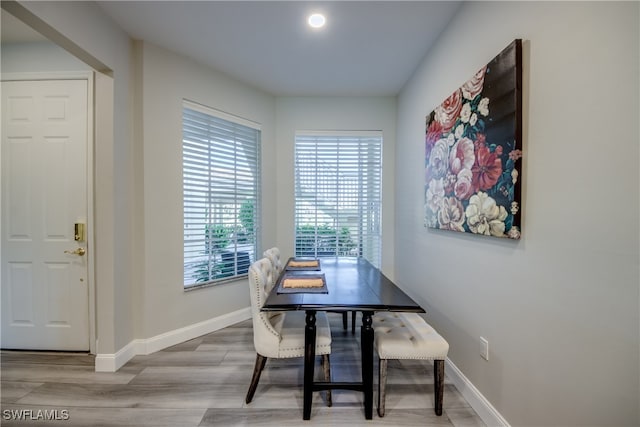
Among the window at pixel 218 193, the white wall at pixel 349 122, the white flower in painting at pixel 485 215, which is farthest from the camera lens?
the white wall at pixel 349 122

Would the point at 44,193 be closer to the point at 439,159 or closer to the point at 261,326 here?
the point at 261,326

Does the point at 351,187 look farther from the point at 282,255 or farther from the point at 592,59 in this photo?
the point at 592,59

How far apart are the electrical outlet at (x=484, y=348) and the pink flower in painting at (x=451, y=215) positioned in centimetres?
68

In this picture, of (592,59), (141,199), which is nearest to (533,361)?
(592,59)

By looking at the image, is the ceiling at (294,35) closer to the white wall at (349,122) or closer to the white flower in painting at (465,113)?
the white wall at (349,122)

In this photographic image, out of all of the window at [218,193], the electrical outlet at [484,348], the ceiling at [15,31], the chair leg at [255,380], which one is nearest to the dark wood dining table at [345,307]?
the chair leg at [255,380]

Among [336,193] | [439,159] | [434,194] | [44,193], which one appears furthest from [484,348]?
[44,193]

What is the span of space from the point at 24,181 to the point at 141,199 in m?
0.99

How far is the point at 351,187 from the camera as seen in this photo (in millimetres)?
3574

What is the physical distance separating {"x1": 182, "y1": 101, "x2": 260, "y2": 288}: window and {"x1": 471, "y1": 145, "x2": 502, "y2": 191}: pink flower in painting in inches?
95.4

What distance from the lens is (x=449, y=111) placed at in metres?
1.94

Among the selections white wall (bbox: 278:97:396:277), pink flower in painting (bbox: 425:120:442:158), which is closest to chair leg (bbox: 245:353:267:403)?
white wall (bbox: 278:97:396:277)

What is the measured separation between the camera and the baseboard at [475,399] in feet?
5.00

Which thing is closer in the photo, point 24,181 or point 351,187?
point 24,181
